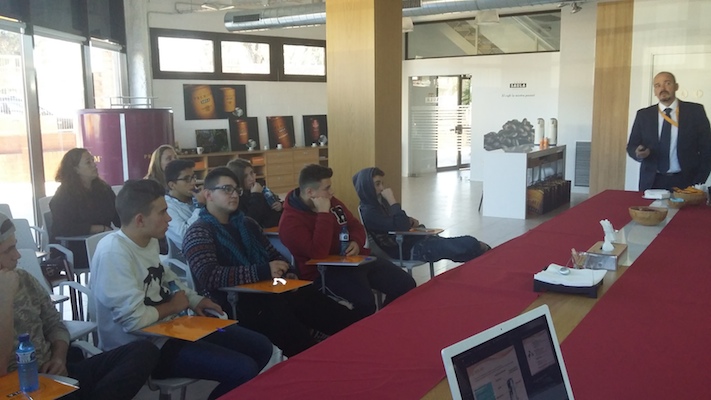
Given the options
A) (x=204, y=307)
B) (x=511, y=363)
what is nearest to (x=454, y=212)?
(x=204, y=307)

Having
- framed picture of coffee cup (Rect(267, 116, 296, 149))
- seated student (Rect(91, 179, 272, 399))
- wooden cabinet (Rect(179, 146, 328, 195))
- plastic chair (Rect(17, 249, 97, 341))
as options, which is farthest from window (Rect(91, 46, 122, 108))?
seated student (Rect(91, 179, 272, 399))

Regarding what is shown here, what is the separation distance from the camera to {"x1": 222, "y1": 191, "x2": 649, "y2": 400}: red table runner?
184cm

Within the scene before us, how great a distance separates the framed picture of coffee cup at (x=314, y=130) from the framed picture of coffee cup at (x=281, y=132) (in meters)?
0.34

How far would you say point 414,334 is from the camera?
224 cm

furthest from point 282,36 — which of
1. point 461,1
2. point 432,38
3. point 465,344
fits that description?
point 465,344

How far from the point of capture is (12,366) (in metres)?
2.33

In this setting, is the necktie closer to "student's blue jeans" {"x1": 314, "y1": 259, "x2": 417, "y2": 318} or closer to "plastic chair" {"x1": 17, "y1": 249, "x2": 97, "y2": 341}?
"student's blue jeans" {"x1": 314, "y1": 259, "x2": 417, "y2": 318}

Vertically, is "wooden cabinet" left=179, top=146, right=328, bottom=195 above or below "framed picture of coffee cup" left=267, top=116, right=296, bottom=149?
below

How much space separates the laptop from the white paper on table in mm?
1256

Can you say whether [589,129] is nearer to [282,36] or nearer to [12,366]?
[282,36]

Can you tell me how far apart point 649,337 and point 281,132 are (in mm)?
10905

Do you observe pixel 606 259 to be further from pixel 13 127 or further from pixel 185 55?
pixel 185 55

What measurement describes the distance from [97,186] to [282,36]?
325 inches

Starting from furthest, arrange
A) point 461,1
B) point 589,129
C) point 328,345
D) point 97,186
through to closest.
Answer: point 589,129 < point 461,1 < point 97,186 < point 328,345
